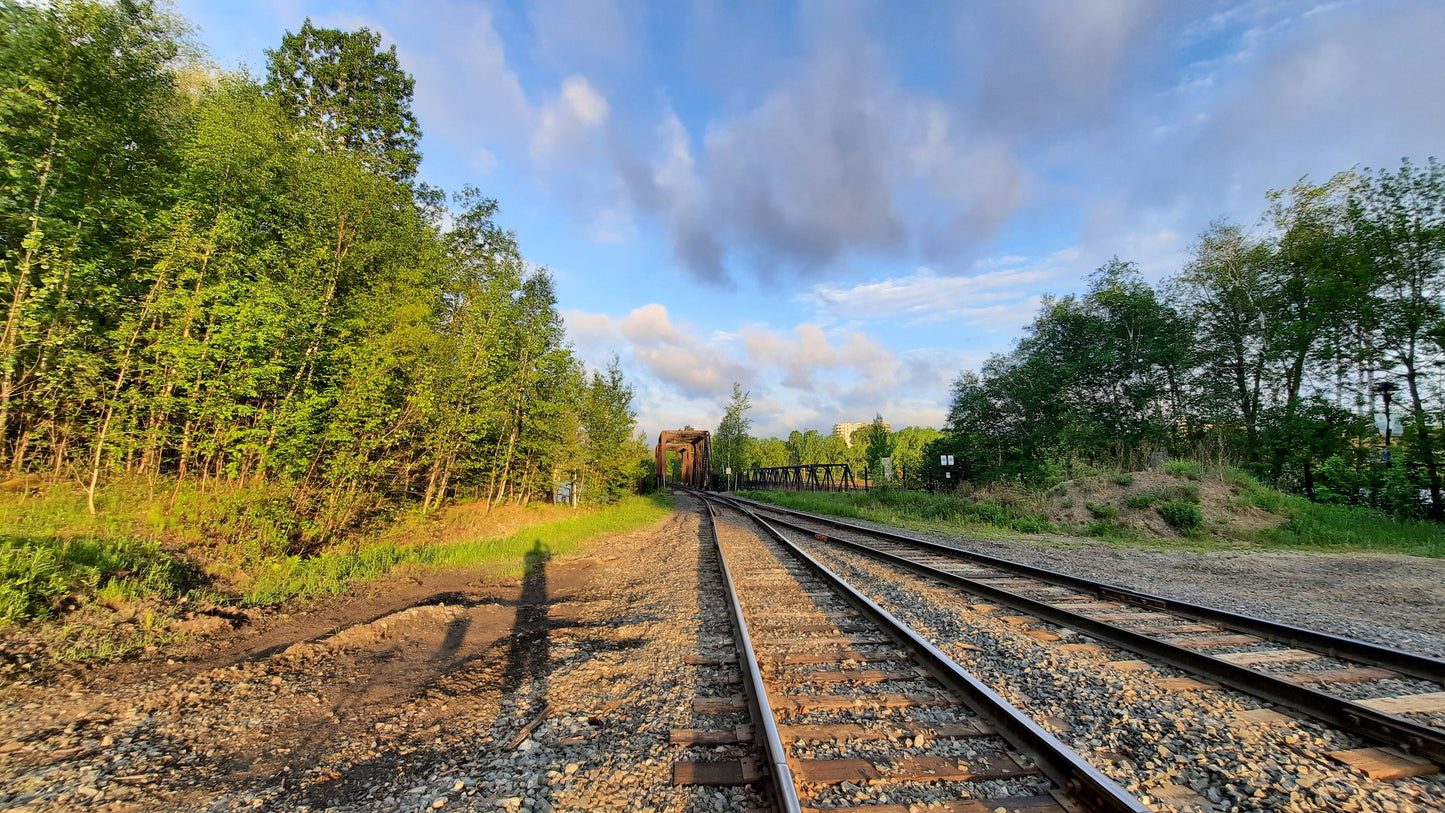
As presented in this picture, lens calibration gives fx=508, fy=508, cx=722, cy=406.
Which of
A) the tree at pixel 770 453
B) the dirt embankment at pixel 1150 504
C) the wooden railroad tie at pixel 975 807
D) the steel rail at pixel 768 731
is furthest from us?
the tree at pixel 770 453

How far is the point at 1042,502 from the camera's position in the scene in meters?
14.1

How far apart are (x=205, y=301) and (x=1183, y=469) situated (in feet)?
68.3

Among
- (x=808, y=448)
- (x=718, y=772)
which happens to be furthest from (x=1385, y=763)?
(x=808, y=448)

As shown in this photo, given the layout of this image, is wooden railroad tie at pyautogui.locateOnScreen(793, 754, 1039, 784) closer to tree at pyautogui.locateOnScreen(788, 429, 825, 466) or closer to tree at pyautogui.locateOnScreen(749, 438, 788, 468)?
tree at pyautogui.locateOnScreen(749, 438, 788, 468)

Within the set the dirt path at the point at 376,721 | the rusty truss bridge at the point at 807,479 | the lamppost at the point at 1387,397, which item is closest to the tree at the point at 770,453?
the rusty truss bridge at the point at 807,479

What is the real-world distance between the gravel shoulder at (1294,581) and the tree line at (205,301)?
36.3 feet

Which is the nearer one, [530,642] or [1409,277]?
[530,642]

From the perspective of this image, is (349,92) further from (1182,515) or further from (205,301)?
(1182,515)

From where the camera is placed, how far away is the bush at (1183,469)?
1337 centimetres

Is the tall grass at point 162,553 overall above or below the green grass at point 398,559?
above

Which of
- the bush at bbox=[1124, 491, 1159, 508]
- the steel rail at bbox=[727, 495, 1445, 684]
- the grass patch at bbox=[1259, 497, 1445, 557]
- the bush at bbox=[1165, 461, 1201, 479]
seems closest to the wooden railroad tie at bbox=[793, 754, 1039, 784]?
the steel rail at bbox=[727, 495, 1445, 684]

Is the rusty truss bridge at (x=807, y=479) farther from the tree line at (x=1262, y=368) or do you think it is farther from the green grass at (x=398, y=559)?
the green grass at (x=398, y=559)

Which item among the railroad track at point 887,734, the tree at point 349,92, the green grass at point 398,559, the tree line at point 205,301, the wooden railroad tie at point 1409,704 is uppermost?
the tree at point 349,92

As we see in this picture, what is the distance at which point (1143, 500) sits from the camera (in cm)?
1235
